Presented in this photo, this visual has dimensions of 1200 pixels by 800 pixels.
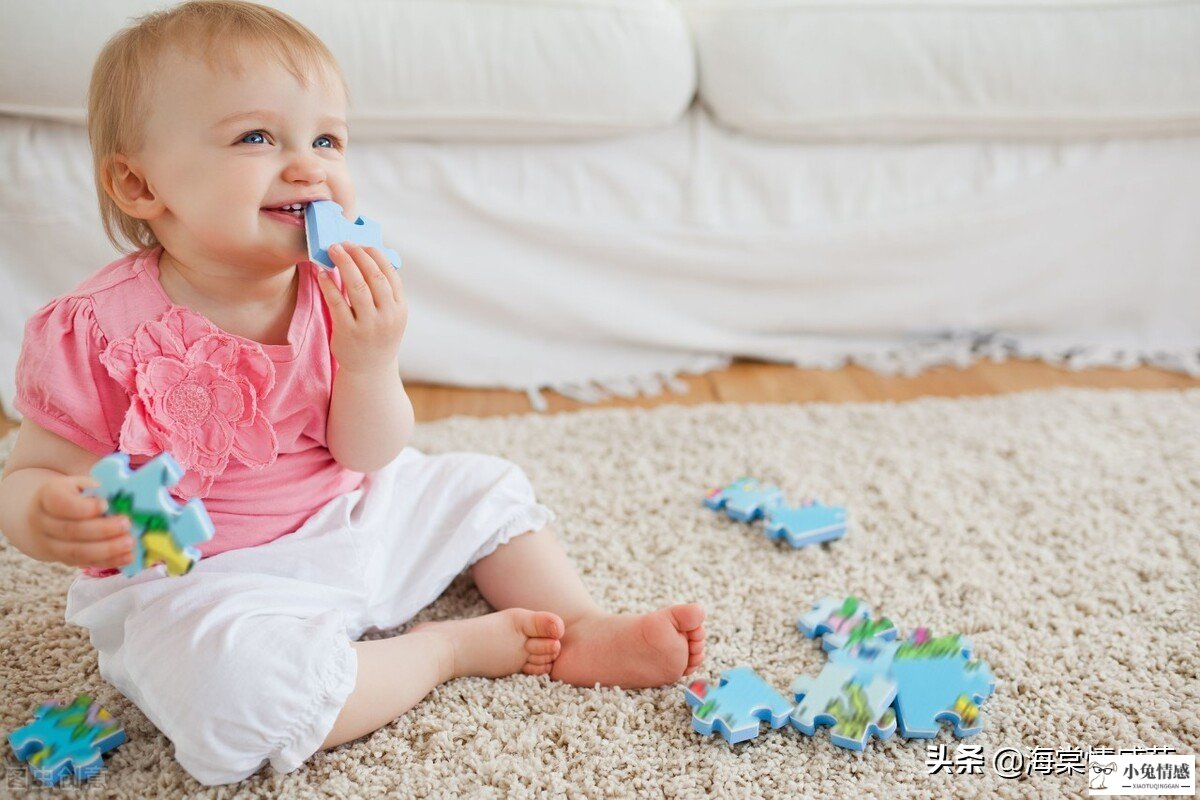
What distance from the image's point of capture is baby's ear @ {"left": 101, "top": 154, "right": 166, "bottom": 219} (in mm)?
881

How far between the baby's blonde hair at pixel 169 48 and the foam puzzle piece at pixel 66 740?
438mm

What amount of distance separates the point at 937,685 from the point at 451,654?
1.41 ft

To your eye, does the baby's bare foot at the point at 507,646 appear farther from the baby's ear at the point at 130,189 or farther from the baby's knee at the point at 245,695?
the baby's ear at the point at 130,189

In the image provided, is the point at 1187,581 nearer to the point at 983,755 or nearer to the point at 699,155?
the point at 983,755

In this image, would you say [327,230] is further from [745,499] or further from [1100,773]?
[1100,773]

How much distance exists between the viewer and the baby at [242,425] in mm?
842

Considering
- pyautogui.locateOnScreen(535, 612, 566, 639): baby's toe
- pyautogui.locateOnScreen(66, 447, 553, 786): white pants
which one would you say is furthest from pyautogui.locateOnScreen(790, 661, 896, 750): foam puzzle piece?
pyautogui.locateOnScreen(66, 447, 553, 786): white pants

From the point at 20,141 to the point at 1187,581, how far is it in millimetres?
1495

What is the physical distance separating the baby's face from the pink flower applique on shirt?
0.07m

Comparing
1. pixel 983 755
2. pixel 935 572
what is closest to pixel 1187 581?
pixel 935 572

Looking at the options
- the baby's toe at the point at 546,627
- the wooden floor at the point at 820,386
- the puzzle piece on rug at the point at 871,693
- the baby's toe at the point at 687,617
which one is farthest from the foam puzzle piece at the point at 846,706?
the wooden floor at the point at 820,386

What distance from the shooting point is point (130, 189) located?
89 cm

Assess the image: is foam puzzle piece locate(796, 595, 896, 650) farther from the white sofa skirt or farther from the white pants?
the white sofa skirt

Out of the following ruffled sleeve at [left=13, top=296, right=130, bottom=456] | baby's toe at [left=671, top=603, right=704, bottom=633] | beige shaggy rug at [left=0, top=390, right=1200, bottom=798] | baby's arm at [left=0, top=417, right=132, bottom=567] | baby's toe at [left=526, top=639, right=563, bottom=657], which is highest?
ruffled sleeve at [left=13, top=296, right=130, bottom=456]
